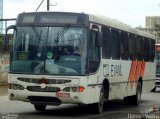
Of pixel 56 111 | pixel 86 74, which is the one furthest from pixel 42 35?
pixel 56 111

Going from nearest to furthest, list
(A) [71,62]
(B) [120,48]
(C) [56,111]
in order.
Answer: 1. (A) [71,62]
2. (C) [56,111]
3. (B) [120,48]

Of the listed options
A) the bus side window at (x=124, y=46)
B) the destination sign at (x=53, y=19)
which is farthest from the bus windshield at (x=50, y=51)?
the bus side window at (x=124, y=46)

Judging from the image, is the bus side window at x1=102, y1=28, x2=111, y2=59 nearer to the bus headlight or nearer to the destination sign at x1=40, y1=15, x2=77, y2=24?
the destination sign at x1=40, y1=15, x2=77, y2=24

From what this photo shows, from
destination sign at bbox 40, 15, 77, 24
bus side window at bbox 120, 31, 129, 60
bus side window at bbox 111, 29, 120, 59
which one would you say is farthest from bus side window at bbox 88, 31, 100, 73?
bus side window at bbox 120, 31, 129, 60

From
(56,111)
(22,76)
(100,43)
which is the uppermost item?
(100,43)

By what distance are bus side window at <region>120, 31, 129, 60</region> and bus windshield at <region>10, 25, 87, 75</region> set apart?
384cm

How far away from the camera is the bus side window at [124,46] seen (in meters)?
18.7

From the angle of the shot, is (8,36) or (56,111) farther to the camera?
(56,111)

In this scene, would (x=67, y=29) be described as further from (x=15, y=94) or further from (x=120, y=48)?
(x=120, y=48)

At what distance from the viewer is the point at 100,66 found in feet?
52.5

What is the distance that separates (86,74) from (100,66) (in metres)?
1.26

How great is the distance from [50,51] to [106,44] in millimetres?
2458

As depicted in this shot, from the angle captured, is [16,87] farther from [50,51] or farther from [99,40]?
[99,40]

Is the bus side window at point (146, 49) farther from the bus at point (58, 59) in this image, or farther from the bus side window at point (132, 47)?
the bus at point (58, 59)
